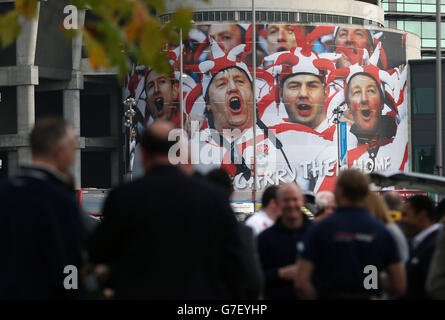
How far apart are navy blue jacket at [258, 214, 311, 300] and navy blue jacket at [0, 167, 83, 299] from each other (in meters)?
2.77

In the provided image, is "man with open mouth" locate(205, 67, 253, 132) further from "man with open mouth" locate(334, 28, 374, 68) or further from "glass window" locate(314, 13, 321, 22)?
"glass window" locate(314, 13, 321, 22)

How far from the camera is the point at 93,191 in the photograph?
6431 cm

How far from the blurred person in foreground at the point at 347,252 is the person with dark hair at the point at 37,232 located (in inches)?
69.0

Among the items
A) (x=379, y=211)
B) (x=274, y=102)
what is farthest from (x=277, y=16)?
(x=379, y=211)

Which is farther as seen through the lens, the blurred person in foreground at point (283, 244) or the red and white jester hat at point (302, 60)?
the red and white jester hat at point (302, 60)

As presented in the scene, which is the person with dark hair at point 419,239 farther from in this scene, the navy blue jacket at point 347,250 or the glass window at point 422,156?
Answer: the glass window at point 422,156

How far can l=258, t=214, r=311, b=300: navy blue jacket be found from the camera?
6.96 metres

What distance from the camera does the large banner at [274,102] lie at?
50188 mm

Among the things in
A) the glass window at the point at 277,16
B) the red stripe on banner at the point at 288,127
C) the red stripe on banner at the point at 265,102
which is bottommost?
the red stripe on banner at the point at 288,127

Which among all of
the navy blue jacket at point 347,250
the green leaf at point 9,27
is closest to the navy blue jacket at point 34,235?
the green leaf at point 9,27

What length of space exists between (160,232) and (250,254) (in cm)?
193

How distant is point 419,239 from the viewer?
269 inches
